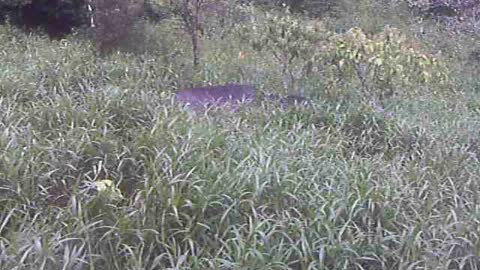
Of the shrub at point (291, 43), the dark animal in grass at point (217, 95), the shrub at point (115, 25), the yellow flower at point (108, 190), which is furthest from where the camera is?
the shrub at point (115, 25)

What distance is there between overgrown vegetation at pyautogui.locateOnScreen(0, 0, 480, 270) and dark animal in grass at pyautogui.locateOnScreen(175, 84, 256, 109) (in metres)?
0.21

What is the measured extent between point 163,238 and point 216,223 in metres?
0.32

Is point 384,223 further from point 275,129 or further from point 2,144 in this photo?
point 2,144

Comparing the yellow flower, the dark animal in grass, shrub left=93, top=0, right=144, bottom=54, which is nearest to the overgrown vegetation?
the yellow flower

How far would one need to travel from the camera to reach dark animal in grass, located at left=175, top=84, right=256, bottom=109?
6527 millimetres

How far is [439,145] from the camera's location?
5559mm

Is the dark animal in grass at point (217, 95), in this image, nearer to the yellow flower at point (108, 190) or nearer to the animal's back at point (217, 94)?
the animal's back at point (217, 94)

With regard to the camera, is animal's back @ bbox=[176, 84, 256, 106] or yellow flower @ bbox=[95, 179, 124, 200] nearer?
yellow flower @ bbox=[95, 179, 124, 200]

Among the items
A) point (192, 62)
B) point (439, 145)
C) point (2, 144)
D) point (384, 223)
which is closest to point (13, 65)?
point (192, 62)

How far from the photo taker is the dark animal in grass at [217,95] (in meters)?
6.53

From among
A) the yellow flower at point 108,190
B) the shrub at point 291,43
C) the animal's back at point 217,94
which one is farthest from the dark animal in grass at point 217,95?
the yellow flower at point 108,190

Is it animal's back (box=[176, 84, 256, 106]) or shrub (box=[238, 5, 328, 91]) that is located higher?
shrub (box=[238, 5, 328, 91])

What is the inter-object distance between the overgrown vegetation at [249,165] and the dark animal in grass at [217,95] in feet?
0.70

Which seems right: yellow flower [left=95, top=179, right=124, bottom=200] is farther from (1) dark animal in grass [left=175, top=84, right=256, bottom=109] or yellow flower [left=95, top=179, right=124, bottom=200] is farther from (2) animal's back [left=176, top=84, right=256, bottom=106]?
(2) animal's back [left=176, top=84, right=256, bottom=106]
